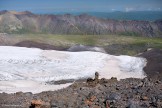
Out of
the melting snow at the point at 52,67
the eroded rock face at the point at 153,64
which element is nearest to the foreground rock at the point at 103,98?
the melting snow at the point at 52,67

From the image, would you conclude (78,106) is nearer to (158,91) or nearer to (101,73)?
(158,91)

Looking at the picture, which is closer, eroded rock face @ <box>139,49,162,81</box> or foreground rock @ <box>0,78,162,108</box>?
foreground rock @ <box>0,78,162,108</box>

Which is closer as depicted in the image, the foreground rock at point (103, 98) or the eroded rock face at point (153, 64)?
the foreground rock at point (103, 98)

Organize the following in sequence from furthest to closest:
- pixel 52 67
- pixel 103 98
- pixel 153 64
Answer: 1. pixel 153 64
2. pixel 52 67
3. pixel 103 98

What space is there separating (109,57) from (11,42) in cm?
3537

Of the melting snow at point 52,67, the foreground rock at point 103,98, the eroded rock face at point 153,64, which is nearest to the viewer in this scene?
the foreground rock at point 103,98

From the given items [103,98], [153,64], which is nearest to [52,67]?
[153,64]

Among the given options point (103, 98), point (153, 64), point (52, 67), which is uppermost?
point (153, 64)

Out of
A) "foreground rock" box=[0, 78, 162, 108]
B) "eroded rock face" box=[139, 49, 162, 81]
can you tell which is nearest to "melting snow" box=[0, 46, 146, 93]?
"eroded rock face" box=[139, 49, 162, 81]

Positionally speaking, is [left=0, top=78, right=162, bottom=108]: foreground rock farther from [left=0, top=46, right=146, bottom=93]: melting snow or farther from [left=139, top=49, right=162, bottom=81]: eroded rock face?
[left=139, top=49, right=162, bottom=81]: eroded rock face

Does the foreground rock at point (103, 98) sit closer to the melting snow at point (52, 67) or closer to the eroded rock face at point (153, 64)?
the melting snow at point (52, 67)

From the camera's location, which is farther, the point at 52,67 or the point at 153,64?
the point at 153,64

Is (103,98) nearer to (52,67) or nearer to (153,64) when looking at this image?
(52,67)

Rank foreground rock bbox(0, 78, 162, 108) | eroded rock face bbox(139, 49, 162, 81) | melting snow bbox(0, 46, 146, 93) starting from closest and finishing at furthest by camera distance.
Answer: foreground rock bbox(0, 78, 162, 108) < melting snow bbox(0, 46, 146, 93) < eroded rock face bbox(139, 49, 162, 81)
